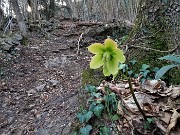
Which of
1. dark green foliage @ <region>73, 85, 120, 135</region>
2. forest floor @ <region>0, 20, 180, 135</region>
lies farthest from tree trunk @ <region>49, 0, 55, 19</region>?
dark green foliage @ <region>73, 85, 120, 135</region>

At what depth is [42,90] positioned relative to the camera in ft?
10.9

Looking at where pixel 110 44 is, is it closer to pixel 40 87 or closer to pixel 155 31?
pixel 155 31

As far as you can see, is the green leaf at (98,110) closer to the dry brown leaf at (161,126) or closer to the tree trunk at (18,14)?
the dry brown leaf at (161,126)

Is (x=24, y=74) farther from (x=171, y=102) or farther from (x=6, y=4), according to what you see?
(x=6, y=4)

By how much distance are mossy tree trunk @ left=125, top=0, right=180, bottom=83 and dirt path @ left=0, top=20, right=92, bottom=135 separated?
73 cm

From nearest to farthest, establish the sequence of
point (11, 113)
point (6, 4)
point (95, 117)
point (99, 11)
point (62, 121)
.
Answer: point (95, 117), point (62, 121), point (11, 113), point (99, 11), point (6, 4)

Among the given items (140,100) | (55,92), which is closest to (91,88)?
(140,100)

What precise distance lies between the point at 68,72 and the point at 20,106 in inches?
38.8

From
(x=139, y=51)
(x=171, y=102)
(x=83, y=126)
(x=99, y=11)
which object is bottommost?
(x=83, y=126)

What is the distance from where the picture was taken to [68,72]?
383 cm

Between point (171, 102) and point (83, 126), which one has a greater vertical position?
point (171, 102)

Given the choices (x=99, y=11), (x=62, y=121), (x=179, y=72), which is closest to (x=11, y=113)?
(x=62, y=121)

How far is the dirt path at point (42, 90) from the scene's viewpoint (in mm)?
2455

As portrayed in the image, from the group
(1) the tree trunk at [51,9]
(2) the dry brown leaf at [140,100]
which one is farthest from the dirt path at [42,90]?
(1) the tree trunk at [51,9]
